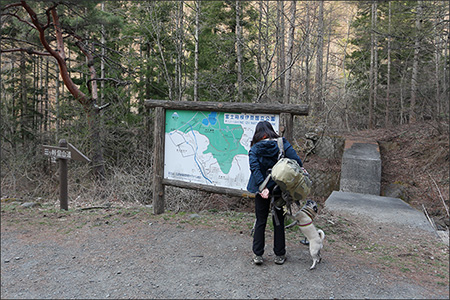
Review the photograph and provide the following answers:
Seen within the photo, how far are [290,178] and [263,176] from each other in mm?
480

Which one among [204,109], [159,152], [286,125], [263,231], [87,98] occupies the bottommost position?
[263,231]

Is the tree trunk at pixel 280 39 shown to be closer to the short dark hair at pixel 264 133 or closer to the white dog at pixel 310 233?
the short dark hair at pixel 264 133

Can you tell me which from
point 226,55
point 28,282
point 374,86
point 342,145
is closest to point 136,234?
point 28,282

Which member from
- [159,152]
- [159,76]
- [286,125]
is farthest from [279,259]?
[159,76]

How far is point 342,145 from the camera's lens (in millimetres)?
11273

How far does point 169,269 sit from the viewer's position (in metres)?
3.85

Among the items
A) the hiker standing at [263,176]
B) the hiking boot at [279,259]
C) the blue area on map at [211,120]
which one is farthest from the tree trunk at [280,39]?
the hiking boot at [279,259]

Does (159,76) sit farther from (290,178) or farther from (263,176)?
(290,178)

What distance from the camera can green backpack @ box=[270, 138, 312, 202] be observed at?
353cm

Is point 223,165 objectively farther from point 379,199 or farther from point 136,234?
point 379,199

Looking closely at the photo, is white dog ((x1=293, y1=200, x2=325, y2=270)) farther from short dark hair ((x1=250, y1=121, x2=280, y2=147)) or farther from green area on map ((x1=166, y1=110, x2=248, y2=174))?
green area on map ((x1=166, y1=110, x2=248, y2=174))

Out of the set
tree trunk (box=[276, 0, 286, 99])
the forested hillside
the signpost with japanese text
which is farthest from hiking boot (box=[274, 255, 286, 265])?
the forested hillside

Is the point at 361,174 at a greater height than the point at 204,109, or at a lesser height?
lesser

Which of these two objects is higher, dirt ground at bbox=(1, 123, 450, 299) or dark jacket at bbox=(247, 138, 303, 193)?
dark jacket at bbox=(247, 138, 303, 193)
